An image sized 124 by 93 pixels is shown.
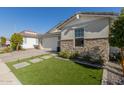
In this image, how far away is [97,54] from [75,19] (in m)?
3.80

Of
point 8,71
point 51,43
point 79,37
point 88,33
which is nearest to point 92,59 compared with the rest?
point 88,33

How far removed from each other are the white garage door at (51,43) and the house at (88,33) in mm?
7604

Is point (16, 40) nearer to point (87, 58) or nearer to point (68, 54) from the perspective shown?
point (68, 54)

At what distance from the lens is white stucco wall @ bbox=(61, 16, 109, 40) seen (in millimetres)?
10164

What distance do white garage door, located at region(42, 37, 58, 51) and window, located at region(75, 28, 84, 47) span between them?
8955 mm

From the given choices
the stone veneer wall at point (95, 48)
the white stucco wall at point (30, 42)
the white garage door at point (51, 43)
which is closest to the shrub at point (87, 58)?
the stone veneer wall at point (95, 48)

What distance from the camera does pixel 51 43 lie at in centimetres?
2270

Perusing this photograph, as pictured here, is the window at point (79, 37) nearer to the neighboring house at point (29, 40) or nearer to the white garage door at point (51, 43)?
the white garage door at point (51, 43)

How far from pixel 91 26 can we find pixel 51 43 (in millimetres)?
12264

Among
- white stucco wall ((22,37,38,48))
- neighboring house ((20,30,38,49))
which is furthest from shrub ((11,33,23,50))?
white stucco wall ((22,37,38,48))

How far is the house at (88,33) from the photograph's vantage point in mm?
10023
